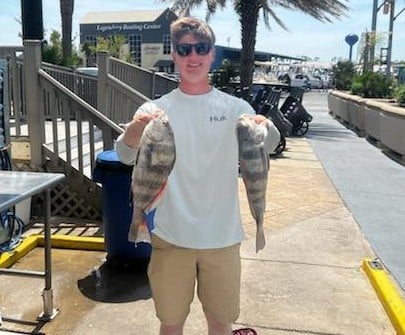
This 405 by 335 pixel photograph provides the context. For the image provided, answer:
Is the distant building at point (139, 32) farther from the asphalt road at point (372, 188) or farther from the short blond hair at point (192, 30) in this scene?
the short blond hair at point (192, 30)

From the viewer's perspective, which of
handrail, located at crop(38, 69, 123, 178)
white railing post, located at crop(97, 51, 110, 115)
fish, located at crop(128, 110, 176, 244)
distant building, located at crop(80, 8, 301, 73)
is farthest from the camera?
distant building, located at crop(80, 8, 301, 73)

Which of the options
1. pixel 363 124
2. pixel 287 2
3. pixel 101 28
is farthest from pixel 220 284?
pixel 101 28

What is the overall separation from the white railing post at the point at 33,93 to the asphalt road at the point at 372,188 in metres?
3.74

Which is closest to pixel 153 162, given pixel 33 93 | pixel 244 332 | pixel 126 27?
pixel 244 332

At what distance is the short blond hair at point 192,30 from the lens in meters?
2.29

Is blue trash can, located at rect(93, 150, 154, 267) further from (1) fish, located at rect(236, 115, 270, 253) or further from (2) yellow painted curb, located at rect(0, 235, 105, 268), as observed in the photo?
(1) fish, located at rect(236, 115, 270, 253)

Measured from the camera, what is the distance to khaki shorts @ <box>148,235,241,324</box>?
2412mm

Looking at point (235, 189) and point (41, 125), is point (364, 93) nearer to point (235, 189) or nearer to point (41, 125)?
point (41, 125)

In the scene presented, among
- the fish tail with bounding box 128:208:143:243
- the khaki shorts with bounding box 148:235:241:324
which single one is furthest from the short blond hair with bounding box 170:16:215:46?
the khaki shorts with bounding box 148:235:241:324

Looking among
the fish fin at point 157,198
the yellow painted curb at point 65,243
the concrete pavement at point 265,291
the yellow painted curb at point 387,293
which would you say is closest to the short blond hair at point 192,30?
the fish fin at point 157,198

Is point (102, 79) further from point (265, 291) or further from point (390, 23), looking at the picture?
point (390, 23)

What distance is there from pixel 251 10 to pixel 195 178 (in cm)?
1350

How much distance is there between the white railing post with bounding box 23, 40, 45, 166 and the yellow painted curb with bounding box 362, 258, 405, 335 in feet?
12.2

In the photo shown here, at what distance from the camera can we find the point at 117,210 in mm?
4336
